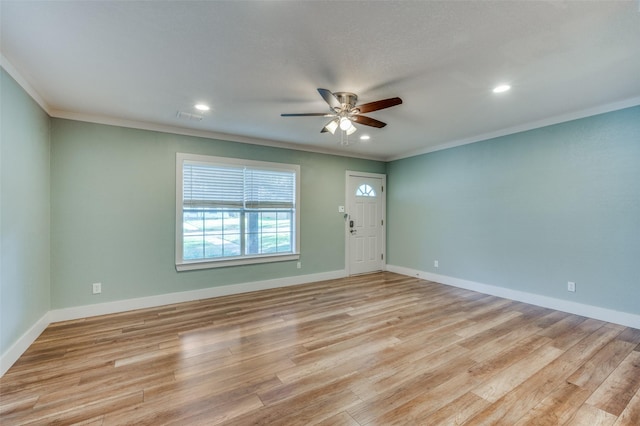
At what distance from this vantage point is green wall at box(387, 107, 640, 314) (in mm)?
3318

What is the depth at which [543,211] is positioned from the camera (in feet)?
13.0

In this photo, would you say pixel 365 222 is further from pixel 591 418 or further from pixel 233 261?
pixel 591 418

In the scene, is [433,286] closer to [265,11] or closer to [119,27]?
[265,11]

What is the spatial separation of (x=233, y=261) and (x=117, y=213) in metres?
1.70

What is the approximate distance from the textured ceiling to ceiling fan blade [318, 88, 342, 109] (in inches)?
7.6

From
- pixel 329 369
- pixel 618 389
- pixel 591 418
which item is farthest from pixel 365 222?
pixel 591 418

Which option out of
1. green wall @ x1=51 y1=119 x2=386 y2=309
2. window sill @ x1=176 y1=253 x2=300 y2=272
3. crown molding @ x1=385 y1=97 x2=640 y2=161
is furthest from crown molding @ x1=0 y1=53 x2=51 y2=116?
crown molding @ x1=385 y1=97 x2=640 y2=161

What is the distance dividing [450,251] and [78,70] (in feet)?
18.3

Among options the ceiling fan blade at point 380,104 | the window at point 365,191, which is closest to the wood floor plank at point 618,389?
the ceiling fan blade at point 380,104

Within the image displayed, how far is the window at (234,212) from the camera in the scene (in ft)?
13.8

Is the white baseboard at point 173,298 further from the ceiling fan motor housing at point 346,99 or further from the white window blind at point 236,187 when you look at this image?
the ceiling fan motor housing at point 346,99

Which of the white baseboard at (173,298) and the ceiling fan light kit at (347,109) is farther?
the white baseboard at (173,298)

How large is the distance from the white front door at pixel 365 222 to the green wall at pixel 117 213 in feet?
7.36

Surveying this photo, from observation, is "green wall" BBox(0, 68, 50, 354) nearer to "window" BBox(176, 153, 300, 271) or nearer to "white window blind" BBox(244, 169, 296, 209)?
"window" BBox(176, 153, 300, 271)
